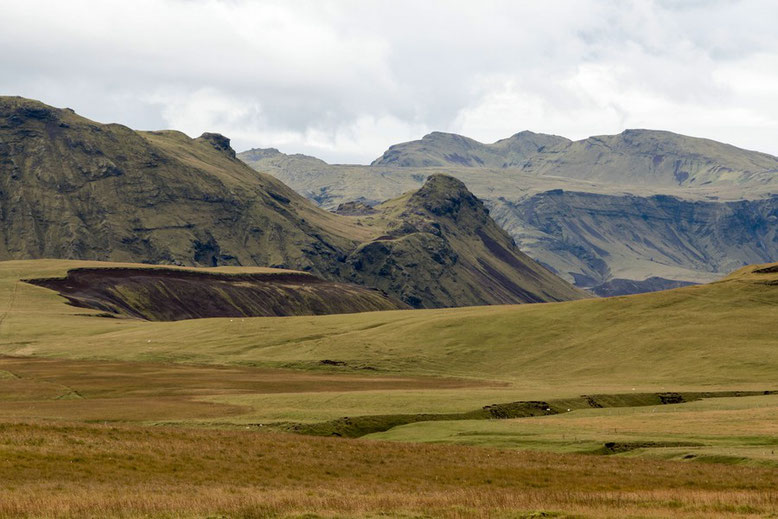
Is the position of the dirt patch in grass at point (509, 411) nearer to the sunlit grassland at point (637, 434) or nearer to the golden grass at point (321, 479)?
the sunlit grassland at point (637, 434)

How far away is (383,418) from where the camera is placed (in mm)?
84062

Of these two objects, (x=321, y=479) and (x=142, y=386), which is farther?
(x=142, y=386)

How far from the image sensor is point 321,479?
49906 mm

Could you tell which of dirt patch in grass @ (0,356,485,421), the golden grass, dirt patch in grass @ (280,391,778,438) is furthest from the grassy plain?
dirt patch in grass @ (280,391,778,438)

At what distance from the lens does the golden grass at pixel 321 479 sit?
38.3 m

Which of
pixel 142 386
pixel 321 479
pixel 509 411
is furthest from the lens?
pixel 142 386

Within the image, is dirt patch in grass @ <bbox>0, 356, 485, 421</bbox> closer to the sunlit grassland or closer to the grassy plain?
the grassy plain

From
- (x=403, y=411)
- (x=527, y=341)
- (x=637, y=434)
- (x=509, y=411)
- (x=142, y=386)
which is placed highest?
(x=527, y=341)

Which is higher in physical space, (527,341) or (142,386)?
(527,341)

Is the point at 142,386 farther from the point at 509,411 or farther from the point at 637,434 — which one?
the point at 637,434

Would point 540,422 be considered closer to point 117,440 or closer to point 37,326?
point 117,440

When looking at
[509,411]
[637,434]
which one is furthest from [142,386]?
[637,434]

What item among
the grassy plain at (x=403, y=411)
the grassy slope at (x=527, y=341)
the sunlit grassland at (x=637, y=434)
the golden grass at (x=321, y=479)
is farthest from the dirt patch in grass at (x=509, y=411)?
the grassy slope at (x=527, y=341)

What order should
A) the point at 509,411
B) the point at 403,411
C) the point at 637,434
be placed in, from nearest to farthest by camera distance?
the point at 637,434 < the point at 403,411 < the point at 509,411
